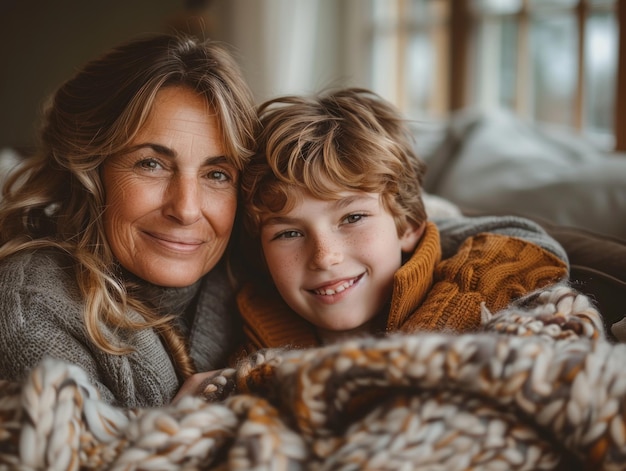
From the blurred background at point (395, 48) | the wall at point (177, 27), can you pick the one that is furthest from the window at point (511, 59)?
the wall at point (177, 27)

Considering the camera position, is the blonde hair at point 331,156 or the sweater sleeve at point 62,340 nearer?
the sweater sleeve at point 62,340

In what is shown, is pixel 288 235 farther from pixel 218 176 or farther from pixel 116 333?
pixel 116 333

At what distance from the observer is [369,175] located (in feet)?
3.81

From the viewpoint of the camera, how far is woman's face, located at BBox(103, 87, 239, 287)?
3.70ft

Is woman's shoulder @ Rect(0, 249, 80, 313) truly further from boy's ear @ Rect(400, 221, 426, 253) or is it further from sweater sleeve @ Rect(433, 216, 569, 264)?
sweater sleeve @ Rect(433, 216, 569, 264)

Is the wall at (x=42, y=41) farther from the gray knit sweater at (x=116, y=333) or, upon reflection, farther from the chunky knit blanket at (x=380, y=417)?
the chunky knit blanket at (x=380, y=417)

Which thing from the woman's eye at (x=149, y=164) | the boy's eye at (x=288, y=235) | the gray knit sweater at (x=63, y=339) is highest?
the woman's eye at (x=149, y=164)

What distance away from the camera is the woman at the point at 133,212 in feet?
3.50

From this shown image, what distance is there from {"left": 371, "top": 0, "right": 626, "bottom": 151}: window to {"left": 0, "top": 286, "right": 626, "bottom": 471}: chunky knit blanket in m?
2.12

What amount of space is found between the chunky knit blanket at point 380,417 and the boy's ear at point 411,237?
1.80 feet

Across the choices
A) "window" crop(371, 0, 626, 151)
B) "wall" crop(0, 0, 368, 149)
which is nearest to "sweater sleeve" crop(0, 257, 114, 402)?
"window" crop(371, 0, 626, 151)

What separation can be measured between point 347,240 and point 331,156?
148mm

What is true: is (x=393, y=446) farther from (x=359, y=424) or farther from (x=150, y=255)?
(x=150, y=255)

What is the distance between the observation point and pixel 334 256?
113 centimetres
